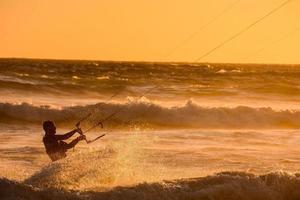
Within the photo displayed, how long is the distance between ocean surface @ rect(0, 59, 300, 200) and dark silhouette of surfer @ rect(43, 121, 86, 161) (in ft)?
0.93

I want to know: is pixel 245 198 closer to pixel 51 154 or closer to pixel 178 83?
pixel 51 154

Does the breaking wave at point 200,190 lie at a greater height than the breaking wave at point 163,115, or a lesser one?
lesser

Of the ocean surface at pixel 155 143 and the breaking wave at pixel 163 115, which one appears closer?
the ocean surface at pixel 155 143

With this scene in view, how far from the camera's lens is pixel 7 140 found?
20.6 metres

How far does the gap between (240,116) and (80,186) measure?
19459 millimetres

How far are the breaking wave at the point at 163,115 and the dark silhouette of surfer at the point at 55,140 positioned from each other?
13890mm

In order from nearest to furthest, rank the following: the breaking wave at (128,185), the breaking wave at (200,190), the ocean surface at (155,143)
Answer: the breaking wave at (200,190), the breaking wave at (128,185), the ocean surface at (155,143)

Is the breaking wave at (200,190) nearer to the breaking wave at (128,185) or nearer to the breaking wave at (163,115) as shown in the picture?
the breaking wave at (128,185)

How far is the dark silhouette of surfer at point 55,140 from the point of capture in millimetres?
13773

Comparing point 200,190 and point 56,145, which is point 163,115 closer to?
point 56,145

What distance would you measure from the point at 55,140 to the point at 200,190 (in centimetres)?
346

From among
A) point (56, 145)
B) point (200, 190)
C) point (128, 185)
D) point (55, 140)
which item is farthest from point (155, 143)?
point (200, 190)

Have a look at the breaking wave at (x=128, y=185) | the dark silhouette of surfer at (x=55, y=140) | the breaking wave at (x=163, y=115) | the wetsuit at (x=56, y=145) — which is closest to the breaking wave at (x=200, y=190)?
the breaking wave at (x=128, y=185)

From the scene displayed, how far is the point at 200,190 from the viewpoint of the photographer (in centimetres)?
1188
